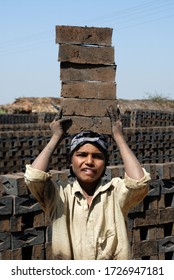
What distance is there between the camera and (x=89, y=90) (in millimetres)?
3891

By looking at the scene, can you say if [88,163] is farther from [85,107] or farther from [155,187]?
[155,187]

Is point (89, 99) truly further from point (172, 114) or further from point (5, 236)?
point (172, 114)

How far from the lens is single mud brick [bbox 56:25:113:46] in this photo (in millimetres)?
3629

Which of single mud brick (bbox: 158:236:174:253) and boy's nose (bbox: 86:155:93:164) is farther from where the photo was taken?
single mud brick (bbox: 158:236:174:253)

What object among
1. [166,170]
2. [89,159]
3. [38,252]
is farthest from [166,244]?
[89,159]

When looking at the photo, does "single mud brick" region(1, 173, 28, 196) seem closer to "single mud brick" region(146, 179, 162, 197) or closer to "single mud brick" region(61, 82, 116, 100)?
"single mud brick" region(61, 82, 116, 100)

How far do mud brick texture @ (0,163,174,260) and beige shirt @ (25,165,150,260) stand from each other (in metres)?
1.65

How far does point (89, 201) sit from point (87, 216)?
8 cm

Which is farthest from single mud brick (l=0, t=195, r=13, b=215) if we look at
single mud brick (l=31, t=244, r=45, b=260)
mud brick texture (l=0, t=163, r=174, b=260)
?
single mud brick (l=31, t=244, r=45, b=260)

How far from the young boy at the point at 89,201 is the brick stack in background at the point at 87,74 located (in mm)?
893

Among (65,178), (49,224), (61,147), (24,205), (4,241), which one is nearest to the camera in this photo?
(4,241)

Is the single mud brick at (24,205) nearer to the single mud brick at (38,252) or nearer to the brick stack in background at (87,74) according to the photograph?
the single mud brick at (38,252)
